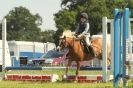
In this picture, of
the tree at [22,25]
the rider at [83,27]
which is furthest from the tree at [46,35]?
the rider at [83,27]

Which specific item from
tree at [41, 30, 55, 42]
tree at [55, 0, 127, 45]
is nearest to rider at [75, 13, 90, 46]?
tree at [55, 0, 127, 45]

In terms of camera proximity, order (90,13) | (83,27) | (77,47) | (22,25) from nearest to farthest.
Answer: (83,27) → (77,47) → (90,13) → (22,25)

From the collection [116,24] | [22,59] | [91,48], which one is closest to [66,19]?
[22,59]

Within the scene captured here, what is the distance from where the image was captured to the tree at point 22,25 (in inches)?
4469

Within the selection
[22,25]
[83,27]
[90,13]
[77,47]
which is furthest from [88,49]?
[22,25]

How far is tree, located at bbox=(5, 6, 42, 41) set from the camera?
4469 inches

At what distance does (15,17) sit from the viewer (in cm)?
11569

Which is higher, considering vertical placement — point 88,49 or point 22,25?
point 22,25

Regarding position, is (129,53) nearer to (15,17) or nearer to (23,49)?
(23,49)

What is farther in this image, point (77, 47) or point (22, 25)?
point (22, 25)

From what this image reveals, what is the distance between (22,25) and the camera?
119m

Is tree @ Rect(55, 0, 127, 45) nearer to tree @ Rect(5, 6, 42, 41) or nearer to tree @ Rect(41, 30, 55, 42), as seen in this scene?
tree @ Rect(41, 30, 55, 42)

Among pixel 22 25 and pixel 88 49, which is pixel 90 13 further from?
pixel 22 25

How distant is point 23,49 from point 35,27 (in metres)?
78.3
